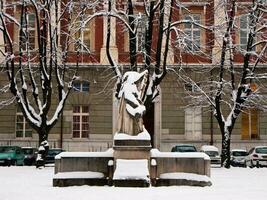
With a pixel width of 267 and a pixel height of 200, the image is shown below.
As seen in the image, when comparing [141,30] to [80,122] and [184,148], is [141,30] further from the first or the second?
[80,122]

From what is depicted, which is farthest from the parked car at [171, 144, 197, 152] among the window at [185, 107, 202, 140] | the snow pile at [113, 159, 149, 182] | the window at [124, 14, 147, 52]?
the snow pile at [113, 159, 149, 182]

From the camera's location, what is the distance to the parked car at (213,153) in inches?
1257

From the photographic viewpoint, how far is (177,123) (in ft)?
118

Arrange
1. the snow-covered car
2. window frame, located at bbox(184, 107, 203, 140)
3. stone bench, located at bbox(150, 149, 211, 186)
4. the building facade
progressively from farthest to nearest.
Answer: window frame, located at bbox(184, 107, 203, 140)
the building facade
the snow-covered car
stone bench, located at bbox(150, 149, 211, 186)

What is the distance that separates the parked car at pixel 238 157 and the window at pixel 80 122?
405 inches

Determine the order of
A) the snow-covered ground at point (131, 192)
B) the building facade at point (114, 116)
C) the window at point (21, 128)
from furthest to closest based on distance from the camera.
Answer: the window at point (21, 128)
the building facade at point (114, 116)
the snow-covered ground at point (131, 192)

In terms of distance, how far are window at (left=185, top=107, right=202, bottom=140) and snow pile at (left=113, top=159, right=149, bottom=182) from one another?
20.2 meters

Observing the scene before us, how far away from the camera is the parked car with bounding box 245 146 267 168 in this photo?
102ft

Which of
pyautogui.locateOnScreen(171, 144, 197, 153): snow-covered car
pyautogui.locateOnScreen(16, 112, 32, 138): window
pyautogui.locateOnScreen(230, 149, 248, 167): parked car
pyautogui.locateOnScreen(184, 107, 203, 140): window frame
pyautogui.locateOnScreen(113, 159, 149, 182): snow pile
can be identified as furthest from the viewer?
pyautogui.locateOnScreen(16, 112, 32, 138): window

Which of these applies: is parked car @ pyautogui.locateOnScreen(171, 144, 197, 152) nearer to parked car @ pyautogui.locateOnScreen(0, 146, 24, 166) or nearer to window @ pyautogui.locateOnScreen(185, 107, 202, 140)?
window @ pyautogui.locateOnScreen(185, 107, 202, 140)

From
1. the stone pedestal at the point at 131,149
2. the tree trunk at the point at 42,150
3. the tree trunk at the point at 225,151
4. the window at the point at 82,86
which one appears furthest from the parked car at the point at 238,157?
the stone pedestal at the point at 131,149

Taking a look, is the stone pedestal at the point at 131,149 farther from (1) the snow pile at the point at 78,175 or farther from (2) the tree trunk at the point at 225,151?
(2) the tree trunk at the point at 225,151

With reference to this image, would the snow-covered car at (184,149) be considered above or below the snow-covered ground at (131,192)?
below

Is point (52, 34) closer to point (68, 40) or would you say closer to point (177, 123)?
point (68, 40)
